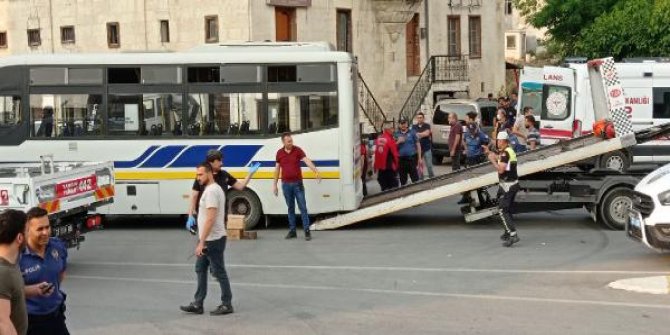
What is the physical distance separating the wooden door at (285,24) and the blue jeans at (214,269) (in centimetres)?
2104

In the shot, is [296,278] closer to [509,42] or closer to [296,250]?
[296,250]

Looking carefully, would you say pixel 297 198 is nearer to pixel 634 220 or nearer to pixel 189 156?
pixel 189 156

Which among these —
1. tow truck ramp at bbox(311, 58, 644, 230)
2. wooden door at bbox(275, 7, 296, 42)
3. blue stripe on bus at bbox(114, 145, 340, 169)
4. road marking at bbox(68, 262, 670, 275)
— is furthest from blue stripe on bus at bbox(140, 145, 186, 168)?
wooden door at bbox(275, 7, 296, 42)

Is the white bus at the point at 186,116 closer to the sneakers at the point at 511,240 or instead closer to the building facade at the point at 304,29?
the sneakers at the point at 511,240

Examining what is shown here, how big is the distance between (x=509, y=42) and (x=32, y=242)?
65271 millimetres

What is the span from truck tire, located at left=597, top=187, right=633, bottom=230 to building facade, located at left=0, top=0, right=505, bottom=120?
15.6m

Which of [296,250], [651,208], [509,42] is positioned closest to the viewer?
[651,208]

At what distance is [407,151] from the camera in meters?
21.5

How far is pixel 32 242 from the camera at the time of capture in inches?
282

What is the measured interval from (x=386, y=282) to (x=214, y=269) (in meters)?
2.63

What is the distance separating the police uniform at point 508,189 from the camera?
1530cm

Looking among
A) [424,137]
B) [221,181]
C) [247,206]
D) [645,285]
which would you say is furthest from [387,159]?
[645,285]

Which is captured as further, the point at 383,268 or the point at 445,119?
the point at 445,119

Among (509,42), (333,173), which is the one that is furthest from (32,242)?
(509,42)
